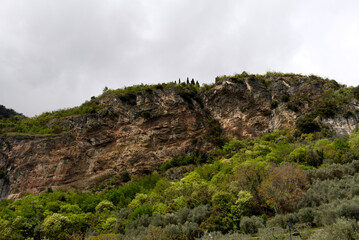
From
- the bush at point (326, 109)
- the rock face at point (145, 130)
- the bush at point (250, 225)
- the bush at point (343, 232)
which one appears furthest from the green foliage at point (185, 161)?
the bush at point (343, 232)

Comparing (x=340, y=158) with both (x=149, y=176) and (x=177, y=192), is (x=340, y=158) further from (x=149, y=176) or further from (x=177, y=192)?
(x=149, y=176)

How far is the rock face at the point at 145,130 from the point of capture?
42969 mm

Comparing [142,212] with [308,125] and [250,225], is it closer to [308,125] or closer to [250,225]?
[250,225]

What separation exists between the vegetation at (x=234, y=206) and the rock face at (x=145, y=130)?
19.7ft

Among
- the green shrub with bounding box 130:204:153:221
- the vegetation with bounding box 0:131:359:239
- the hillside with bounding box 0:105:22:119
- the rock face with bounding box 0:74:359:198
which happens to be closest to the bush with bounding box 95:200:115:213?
the vegetation with bounding box 0:131:359:239

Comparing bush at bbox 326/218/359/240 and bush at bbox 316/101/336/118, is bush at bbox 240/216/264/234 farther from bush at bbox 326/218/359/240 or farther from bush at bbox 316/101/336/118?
bush at bbox 316/101/336/118

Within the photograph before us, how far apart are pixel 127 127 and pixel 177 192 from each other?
22.7m

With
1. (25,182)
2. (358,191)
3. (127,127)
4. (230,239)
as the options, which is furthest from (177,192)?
(25,182)

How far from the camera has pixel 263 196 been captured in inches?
842

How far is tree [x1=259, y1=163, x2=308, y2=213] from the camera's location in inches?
782

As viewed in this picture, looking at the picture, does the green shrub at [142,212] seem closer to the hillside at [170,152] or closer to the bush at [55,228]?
the hillside at [170,152]

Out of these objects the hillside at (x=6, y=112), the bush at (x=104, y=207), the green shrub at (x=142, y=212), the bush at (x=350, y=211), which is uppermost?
the hillside at (x=6, y=112)

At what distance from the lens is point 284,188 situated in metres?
21.2

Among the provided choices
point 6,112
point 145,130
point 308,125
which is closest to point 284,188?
point 308,125
